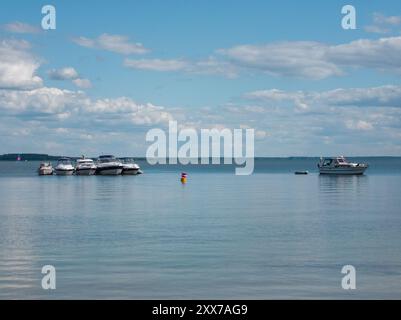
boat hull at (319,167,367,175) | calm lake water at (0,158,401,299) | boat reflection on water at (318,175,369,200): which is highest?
boat hull at (319,167,367,175)

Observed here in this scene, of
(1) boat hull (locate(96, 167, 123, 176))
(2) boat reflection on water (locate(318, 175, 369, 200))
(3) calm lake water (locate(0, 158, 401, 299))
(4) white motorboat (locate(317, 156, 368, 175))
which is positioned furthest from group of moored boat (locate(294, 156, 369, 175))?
(3) calm lake water (locate(0, 158, 401, 299))

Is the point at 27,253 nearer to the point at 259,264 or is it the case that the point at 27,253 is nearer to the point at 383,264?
the point at 259,264

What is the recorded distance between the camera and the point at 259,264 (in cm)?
3944

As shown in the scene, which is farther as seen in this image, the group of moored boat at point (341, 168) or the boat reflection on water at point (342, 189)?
the group of moored boat at point (341, 168)

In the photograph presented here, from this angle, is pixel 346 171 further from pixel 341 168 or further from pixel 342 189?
pixel 342 189

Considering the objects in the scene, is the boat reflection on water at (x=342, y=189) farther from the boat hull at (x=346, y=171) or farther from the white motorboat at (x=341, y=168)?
the white motorboat at (x=341, y=168)

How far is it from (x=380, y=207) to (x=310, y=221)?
19.7 meters

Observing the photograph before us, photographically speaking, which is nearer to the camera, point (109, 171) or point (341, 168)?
point (341, 168)

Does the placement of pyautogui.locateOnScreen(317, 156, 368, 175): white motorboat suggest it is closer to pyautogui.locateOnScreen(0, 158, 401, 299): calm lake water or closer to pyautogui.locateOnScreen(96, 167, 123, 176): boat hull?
pyautogui.locateOnScreen(96, 167, 123, 176): boat hull

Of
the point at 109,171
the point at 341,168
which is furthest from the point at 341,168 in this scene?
the point at 109,171

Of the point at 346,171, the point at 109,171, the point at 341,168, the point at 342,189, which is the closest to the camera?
the point at 342,189

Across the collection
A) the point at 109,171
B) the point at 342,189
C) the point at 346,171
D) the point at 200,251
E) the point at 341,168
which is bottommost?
the point at 200,251

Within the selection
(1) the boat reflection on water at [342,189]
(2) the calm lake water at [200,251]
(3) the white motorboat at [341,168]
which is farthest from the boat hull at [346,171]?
(2) the calm lake water at [200,251]
